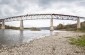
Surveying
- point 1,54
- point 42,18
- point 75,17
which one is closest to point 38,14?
point 42,18

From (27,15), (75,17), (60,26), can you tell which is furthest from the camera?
(60,26)

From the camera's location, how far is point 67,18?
178625 mm

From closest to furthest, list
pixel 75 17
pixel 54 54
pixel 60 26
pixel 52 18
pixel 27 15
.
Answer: pixel 54 54 < pixel 52 18 < pixel 75 17 < pixel 27 15 < pixel 60 26

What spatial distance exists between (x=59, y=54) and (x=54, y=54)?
1.75 ft

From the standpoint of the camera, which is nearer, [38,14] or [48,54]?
[48,54]

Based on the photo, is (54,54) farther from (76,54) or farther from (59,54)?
(76,54)

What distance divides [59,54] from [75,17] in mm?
158192

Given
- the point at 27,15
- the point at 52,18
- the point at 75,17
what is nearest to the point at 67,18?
the point at 75,17

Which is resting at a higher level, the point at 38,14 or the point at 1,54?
the point at 38,14

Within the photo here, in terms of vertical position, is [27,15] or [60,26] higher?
[27,15]

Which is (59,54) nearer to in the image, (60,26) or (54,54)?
(54,54)

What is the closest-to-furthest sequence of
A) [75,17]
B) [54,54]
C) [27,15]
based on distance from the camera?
1. [54,54]
2. [75,17]
3. [27,15]

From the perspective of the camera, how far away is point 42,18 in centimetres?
18050

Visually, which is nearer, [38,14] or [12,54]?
[12,54]
